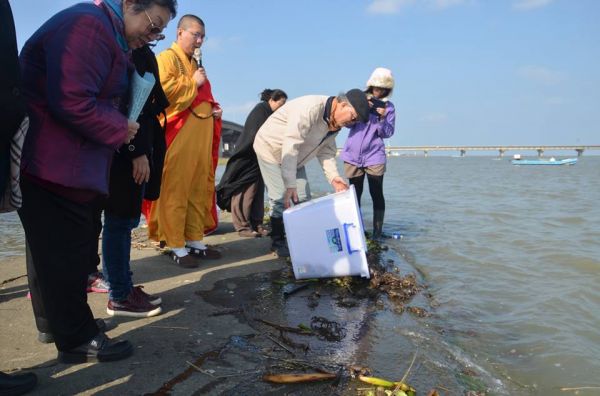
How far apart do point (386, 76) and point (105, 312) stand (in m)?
3.83

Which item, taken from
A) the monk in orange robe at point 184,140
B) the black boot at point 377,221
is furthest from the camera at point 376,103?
the monk in orange robe at point 184,140

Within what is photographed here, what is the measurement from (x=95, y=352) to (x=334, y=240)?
6.28 ft

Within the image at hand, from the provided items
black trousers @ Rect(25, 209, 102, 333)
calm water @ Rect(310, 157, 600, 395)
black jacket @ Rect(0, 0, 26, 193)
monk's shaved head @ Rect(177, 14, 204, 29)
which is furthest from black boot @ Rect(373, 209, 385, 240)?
black jacket @ Rect(0, 0, 26, 193)

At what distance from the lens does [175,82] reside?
141 inches

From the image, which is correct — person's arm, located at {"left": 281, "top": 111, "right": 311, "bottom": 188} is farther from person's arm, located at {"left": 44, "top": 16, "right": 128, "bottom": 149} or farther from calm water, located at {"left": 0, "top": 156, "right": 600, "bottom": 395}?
person's arm, located at {"left": 44, "top": 16, "right": 128, "bottom": 149}

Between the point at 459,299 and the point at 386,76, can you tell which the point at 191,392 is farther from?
the point at 386,76

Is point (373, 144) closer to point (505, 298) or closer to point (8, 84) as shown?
point (505, 298)

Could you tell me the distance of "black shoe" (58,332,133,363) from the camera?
204 centimetres

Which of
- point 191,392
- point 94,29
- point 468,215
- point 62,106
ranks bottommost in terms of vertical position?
point 468,215

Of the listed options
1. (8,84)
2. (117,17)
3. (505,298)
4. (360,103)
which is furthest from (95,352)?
(505,298)

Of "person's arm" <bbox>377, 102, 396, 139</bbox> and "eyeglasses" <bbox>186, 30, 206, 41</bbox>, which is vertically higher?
"eyeglasses" <bbox>186, 30, 206, 41</bbox>

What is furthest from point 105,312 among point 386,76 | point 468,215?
point 468,215

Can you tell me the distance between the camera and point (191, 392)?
187 centimetres

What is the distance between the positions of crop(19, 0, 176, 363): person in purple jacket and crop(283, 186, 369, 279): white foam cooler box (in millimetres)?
1719
